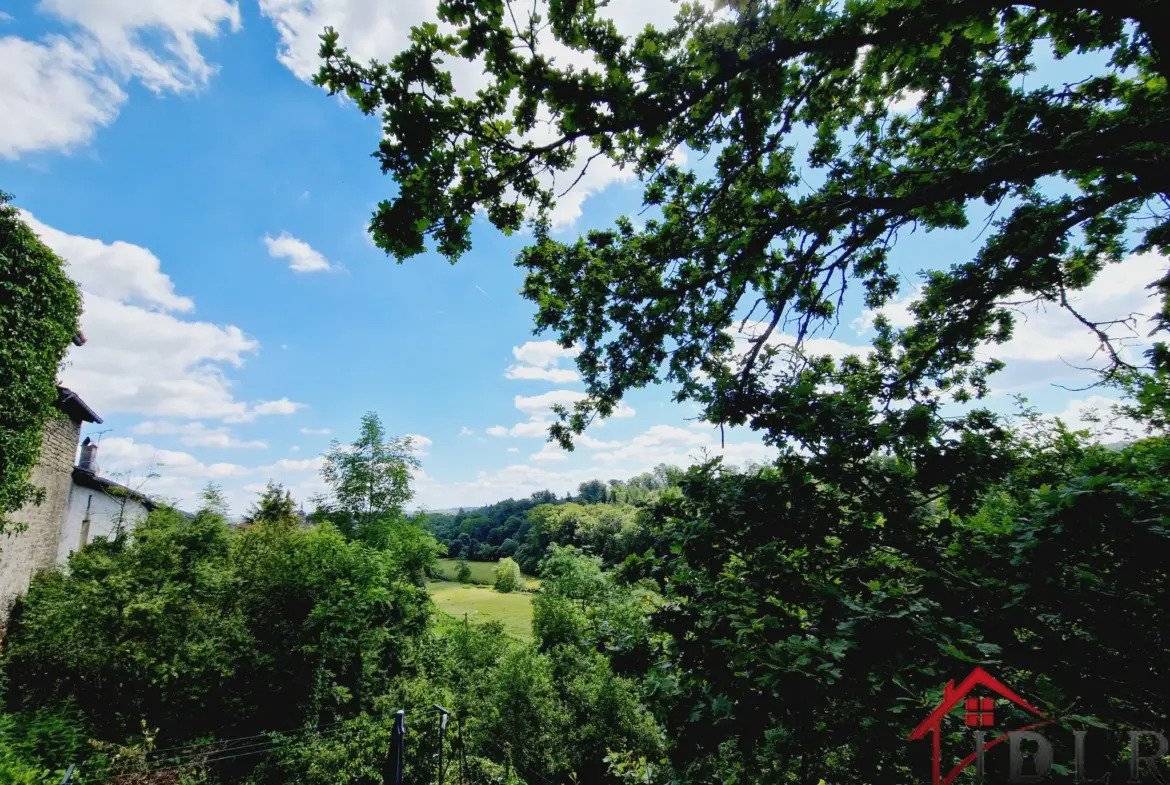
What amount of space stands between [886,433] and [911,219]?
3.64 m

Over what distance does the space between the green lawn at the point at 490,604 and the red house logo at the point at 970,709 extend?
29001 millimetres

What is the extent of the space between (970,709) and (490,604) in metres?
42.3

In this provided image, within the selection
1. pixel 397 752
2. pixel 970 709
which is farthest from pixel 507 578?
pixel 970 709

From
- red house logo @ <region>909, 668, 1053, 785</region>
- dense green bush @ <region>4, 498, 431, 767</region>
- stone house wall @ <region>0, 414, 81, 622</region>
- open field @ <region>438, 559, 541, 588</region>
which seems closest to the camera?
red house logo @ <region>909, 668, 1053, 785</region>

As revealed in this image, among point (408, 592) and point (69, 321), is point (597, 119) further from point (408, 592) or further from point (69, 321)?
point (408, 592)

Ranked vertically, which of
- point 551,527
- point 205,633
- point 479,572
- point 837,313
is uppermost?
point 837,313

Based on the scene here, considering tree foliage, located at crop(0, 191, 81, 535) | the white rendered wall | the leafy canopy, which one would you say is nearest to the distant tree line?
the white rendered wall

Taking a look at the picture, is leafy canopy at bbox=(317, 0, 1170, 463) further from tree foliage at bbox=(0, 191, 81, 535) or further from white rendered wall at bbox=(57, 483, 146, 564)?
white rendered wall at bbox=(57, 483, 146, 564)

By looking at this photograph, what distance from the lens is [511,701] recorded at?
13.5 meters

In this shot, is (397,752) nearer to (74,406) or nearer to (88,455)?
(74,406)

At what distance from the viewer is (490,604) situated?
3975 cm

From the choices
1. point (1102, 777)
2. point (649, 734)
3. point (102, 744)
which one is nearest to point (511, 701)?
point (649, 734)

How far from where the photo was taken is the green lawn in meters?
33.1

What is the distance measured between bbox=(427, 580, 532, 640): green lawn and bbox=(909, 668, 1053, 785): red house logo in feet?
95.1
